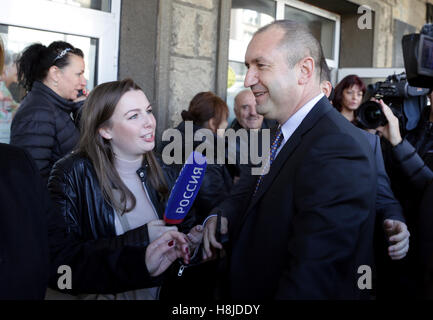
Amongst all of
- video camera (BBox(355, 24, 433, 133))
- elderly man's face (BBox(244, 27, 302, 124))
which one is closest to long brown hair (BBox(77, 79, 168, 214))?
elderly man's face (BBox(244, 27, 302, 124))

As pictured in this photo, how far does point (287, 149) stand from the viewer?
1.46m

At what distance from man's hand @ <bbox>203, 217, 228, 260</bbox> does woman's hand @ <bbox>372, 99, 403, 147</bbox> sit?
1.03 metres

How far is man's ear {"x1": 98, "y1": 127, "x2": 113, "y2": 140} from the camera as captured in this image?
2.21m

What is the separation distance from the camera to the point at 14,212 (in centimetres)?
115

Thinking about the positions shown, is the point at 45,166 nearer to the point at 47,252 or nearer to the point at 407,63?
the point at 47,252

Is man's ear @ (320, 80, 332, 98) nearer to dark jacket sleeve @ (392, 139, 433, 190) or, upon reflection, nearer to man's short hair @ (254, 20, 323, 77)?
man's short hair @ (254, 20, 323, 77)

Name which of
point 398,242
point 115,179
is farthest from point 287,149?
point 115,179

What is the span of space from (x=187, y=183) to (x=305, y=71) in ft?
1.84

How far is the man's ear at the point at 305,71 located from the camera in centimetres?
159

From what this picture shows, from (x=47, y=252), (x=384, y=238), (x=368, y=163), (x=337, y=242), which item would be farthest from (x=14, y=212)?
(x=384, y=238)

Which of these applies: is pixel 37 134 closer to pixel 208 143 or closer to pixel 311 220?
pixel 208 143

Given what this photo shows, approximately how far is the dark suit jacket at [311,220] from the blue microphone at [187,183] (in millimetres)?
192

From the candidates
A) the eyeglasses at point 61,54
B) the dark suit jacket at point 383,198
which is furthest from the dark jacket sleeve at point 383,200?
the eyeglasses at point 61,54
